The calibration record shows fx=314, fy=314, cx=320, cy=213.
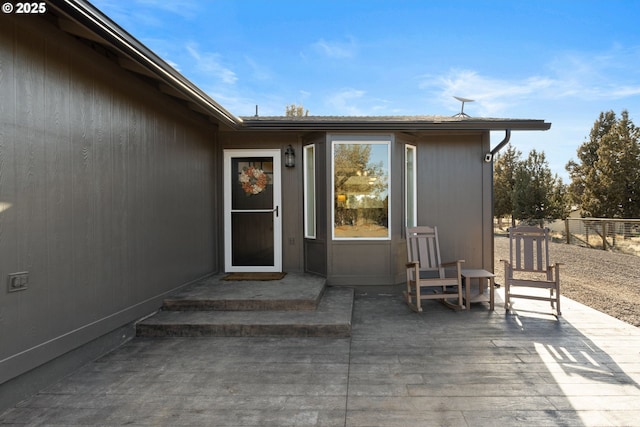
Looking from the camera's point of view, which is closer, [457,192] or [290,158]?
[290,158]

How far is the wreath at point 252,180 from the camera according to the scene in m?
5.07

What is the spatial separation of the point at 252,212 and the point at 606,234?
11.1 metres

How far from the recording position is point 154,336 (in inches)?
124

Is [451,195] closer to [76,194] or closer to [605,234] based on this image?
[76,194]

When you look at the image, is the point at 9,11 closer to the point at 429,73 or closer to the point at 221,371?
the point at 221,371

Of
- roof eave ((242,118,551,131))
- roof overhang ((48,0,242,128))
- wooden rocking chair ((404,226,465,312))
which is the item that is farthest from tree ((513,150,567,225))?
roof overhang ((48,0,242,128))

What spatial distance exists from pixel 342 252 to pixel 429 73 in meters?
7.74

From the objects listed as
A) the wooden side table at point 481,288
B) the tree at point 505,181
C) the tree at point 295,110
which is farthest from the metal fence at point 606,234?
the tree at point 295,110

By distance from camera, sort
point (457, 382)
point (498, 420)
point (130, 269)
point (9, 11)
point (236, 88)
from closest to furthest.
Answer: point (498, 420) < point (9, 11) < point (457, 382) < point (130, 269) < point (236, 88)

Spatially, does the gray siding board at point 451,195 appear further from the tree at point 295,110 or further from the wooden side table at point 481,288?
the tree at point 295,110

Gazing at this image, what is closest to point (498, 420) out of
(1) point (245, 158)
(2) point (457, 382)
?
(2) point (457, 382)

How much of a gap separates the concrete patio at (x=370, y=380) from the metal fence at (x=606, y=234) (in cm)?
818

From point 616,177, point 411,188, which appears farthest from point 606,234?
point 411,188

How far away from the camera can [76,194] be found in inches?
98.3
